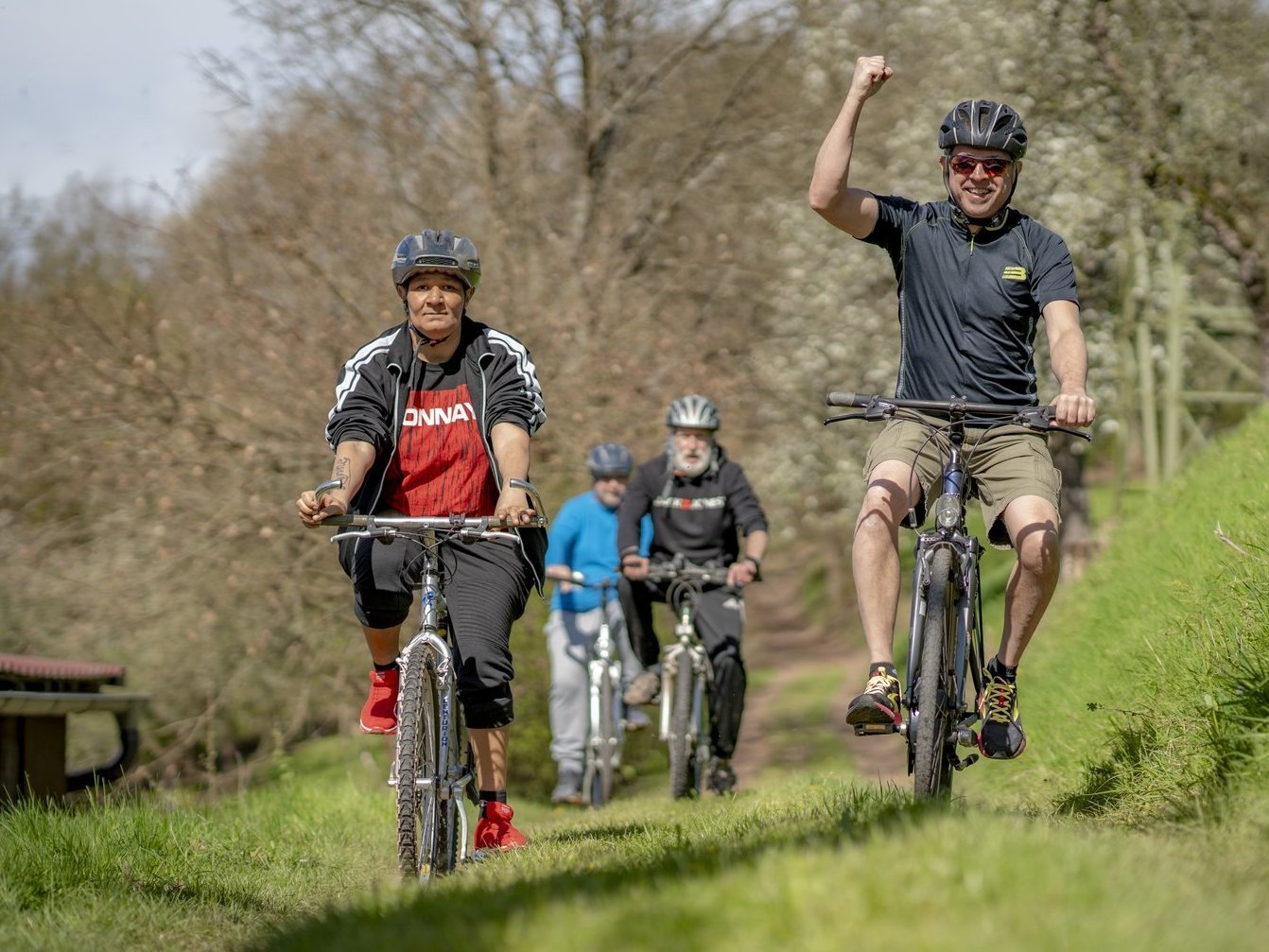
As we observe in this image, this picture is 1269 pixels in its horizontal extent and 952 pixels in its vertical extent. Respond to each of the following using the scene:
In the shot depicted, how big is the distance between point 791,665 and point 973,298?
26.7 meters

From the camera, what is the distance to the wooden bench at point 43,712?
10508 mm

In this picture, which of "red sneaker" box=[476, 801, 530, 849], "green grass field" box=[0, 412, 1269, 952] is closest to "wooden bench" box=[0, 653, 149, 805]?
"green grass field" box=[0, 412, 1269, 952]

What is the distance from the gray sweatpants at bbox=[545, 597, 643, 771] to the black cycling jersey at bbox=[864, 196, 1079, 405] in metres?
6.73

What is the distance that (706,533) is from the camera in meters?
11.1

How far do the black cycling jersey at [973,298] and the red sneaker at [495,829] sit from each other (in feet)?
7.41

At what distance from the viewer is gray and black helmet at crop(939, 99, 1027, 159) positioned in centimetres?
619

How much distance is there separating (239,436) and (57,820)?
12.6 meters

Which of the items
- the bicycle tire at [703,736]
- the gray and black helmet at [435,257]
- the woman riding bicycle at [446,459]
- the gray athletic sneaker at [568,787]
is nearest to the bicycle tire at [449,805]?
the woman riding bicycle at [446,459]

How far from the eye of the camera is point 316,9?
24672 millimetres

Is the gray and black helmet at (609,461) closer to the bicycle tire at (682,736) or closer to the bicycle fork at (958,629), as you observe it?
the bicycle tire at (682,736)

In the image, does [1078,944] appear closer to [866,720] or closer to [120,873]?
[866,720]

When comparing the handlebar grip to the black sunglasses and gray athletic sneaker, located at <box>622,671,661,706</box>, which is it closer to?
the black sunglasses

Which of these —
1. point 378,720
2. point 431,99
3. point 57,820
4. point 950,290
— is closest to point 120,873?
point 57,820

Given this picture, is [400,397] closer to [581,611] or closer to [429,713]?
[429,713]
